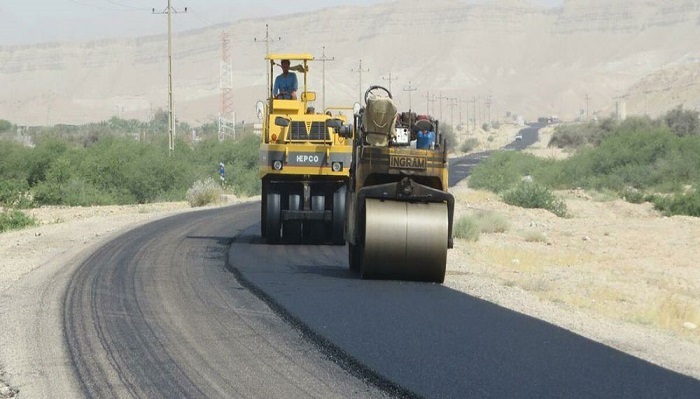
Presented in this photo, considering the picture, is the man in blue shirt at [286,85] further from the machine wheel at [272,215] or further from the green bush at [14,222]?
the green bush at [14,222]

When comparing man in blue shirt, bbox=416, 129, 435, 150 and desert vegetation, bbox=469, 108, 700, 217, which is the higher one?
man in blue shirt, bbox=416, 129, 435, 150

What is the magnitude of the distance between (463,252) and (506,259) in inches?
37.0

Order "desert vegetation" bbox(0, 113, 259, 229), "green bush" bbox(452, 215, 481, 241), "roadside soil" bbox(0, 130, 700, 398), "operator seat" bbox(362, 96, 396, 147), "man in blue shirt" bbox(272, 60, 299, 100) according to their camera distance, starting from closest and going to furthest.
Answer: "roadside soil" bbox(0, 130, 700, 398)
"operator seat" bbox(362, 96, 396, 147)
"man in blue shirt" bbox(272, 60, 299, 100)
"green bush" bbox(452, 215, 481, 241)
"desert vegetation" bbox(0, 113, 259, 229)

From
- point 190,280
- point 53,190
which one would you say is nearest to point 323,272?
point 190,280

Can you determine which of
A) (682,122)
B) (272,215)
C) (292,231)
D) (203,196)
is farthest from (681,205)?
(682,122)

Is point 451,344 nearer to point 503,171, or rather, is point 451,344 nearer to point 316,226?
point 316,226

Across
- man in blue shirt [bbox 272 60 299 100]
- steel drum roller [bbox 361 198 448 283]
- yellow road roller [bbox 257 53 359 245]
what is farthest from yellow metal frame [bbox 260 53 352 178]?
steel drum roller [bbox 361 198 448 283]

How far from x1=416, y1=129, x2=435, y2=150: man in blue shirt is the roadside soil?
6.96 feet

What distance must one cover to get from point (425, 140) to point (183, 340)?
254 inches

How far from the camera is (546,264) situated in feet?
84.2

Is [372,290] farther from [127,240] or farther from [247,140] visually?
[247,140]

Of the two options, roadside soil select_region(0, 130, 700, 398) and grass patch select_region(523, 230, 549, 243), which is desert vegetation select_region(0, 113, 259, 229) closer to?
roadside soil select_region(0, 130, 700, 398)

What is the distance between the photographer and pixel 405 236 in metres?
16.7

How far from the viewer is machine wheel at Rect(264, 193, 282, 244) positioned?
912 inches
